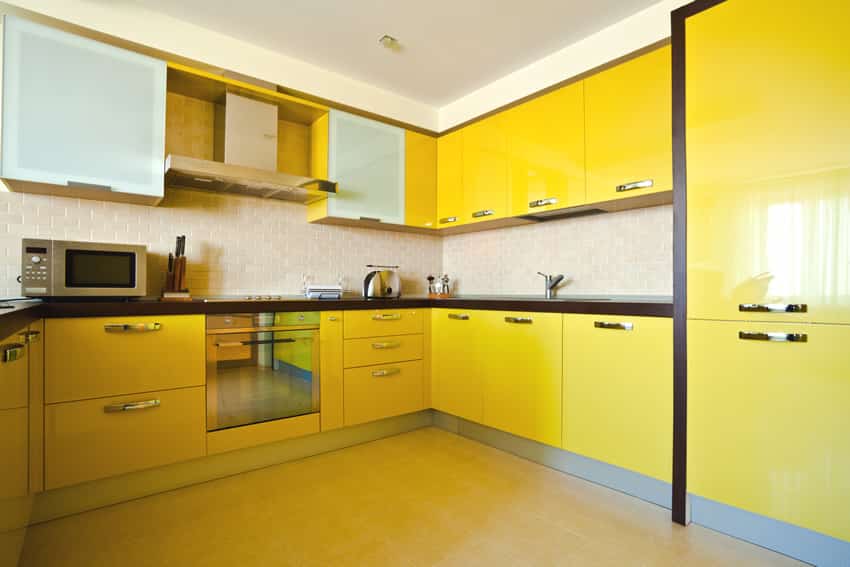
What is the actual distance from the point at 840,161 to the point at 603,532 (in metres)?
1.64

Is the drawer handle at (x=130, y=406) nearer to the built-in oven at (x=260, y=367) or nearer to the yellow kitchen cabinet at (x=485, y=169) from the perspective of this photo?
the built-in oven at (x=260, y=367)

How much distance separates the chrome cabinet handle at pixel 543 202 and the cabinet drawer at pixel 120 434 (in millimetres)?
2172

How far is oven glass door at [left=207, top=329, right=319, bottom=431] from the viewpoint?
89.0 inches

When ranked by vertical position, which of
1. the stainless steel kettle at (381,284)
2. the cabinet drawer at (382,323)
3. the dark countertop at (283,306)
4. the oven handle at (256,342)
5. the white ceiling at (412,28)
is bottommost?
the oven handle at (256,342)

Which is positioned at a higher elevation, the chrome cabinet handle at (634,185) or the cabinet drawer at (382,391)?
the chrome cabinet handle at (634,185)

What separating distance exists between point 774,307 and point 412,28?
89.0 inches

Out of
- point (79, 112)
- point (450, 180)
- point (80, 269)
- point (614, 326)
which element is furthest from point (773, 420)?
point (79, 112)

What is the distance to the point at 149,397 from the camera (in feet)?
6.75

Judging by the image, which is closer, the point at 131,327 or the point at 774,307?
the point at 774,307

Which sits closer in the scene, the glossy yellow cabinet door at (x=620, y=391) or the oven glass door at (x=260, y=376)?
the glossy yellow cabinet door at (x=620, y=391)

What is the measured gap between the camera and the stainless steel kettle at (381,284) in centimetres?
318

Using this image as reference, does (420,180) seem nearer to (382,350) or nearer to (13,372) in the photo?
(382,350)

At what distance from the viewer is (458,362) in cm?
294

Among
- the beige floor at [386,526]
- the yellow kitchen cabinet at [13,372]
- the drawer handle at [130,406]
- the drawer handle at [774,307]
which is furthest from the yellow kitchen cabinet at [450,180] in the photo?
the yellow kitchen cabinet at [13,372]
